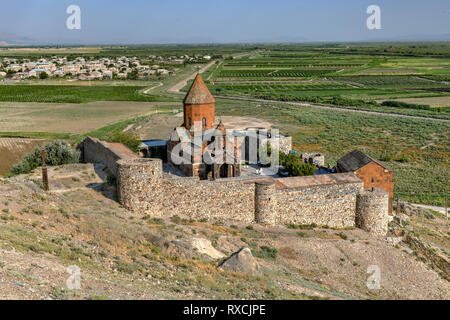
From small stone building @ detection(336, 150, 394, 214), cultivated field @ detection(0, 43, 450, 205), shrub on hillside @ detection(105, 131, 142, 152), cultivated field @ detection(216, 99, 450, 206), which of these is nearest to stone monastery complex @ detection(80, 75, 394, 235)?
small stone building @ detection(336, 150, 394, 214)

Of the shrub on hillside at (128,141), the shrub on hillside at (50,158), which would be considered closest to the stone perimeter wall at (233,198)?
the shrub on hillside at (50,158)

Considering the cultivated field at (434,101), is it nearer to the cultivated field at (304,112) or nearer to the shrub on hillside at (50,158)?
the cultivated field at (304,112)

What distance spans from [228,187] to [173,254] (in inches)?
200

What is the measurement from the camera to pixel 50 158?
21547 mm

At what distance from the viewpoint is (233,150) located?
65.7 ft

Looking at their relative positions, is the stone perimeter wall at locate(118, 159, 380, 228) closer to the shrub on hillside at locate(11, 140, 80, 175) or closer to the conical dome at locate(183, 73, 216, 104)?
the conical dome at locate(183, 73, 216, 104)

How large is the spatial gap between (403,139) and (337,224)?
83.9 ft

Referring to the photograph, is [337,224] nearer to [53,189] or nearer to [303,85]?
[53,189]

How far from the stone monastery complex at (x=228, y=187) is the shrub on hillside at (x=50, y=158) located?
1.74 metres

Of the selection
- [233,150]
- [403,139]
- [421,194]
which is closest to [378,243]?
[233,150]

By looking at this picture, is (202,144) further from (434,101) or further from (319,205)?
(434,101)

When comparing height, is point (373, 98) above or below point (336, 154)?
above

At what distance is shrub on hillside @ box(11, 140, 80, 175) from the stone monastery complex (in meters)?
1.74
